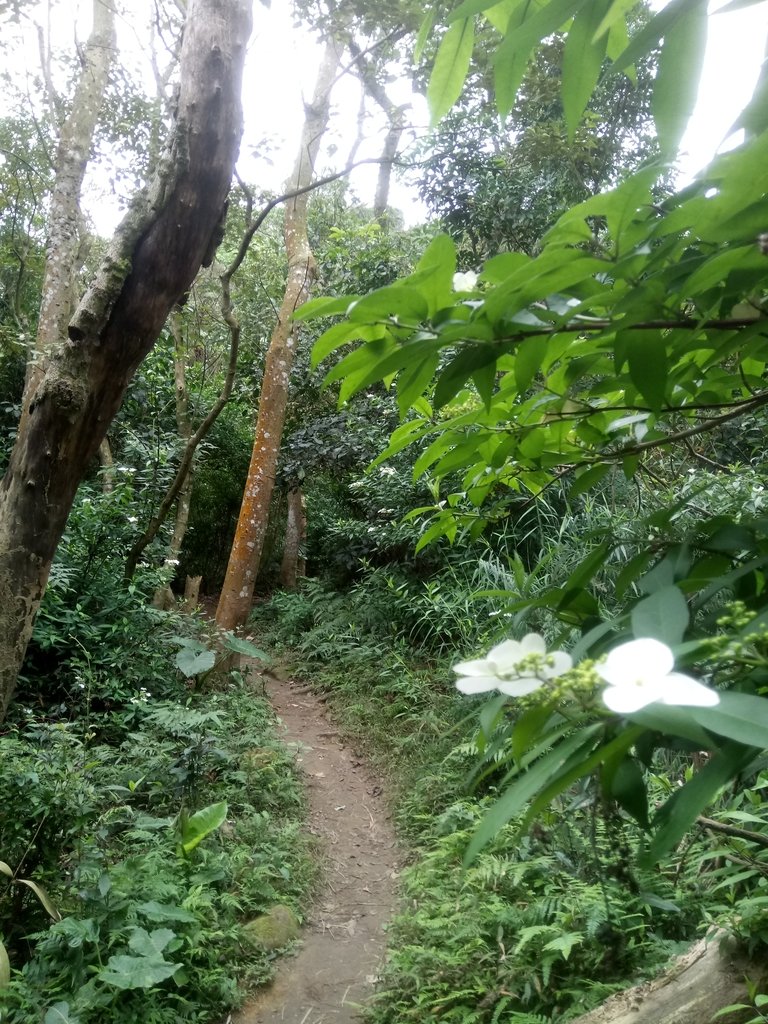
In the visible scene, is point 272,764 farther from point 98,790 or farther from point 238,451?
point 238,451

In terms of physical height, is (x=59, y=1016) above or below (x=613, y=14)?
below

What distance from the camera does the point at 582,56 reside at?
653mm

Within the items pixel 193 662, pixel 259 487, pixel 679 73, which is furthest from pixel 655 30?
pixel 259 487

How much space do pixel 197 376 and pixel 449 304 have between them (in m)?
8.99

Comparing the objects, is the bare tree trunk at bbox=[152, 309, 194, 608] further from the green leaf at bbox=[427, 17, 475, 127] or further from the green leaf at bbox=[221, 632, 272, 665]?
A: the green leaf at bbox=[427, 17, 475, 127]

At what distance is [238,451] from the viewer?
9812 millimetres

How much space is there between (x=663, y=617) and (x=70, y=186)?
7.38 m

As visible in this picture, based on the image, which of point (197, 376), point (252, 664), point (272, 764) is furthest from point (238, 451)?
point (272, 764)

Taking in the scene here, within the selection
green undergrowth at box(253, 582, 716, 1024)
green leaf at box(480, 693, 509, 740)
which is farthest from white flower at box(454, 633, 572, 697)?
green undergrowth at box(253, 582, 716, 1024)

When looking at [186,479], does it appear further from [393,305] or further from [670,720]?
[670,720]

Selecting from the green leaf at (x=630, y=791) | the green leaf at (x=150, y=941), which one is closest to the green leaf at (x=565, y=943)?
the green leaf at (x=150, y=941)

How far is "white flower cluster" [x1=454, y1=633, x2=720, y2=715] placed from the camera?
39cm

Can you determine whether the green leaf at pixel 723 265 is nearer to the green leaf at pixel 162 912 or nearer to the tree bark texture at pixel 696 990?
the tree bark texture at pixel 696 990

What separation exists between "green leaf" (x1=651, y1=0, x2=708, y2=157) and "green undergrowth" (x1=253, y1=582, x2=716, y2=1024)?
2.91ft
